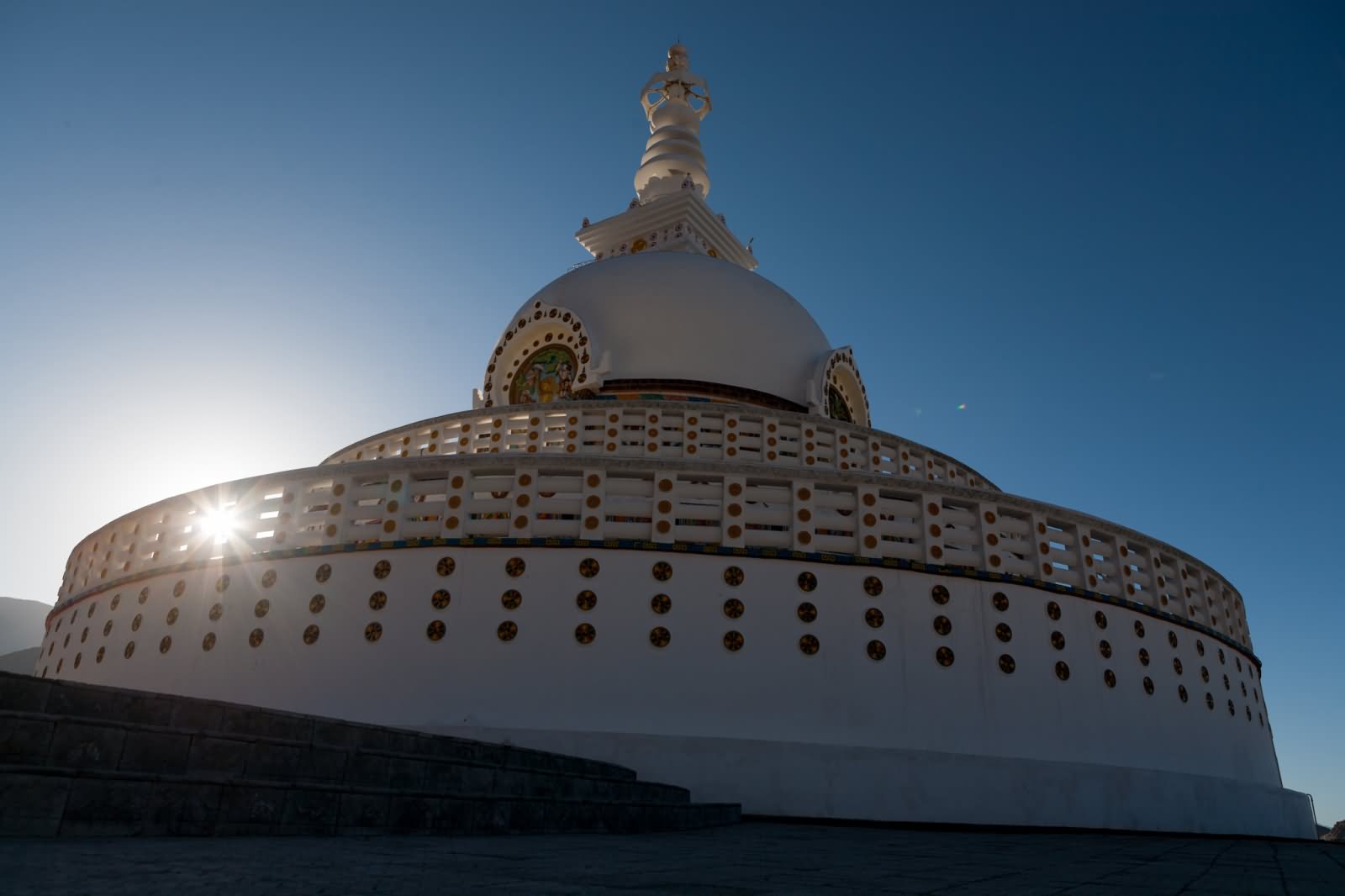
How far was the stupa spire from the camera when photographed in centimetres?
2747

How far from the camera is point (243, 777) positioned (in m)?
5.23

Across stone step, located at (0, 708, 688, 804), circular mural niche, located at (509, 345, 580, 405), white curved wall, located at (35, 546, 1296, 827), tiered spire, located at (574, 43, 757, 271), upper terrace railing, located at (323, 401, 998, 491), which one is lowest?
stone step, located at (0, 708, 688, 804)

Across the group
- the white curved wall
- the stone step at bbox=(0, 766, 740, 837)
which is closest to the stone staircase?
the stone step at bbox=(0, 766, 740, 837)

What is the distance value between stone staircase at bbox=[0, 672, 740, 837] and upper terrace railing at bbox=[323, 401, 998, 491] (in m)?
8.10

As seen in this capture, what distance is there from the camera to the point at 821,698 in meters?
10.5

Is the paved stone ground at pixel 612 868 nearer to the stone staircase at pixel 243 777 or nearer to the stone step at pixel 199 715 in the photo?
the stone staircase at pixel 243 777

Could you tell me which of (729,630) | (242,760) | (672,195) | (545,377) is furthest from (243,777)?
(672,195)

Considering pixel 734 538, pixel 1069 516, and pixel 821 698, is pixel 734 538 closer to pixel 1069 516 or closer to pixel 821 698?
pixel 821 698

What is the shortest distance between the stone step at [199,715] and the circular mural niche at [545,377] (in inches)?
463

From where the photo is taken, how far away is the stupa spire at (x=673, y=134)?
27.5 m

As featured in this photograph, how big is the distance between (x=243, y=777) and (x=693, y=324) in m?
14.3

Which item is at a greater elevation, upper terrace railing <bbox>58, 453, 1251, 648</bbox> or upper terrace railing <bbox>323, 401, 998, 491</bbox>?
upper terrace railing <bbox>323, 401, 998, 491</bbox>

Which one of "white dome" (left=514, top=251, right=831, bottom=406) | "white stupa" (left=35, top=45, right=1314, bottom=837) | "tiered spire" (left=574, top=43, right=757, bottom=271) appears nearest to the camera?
"white stupa" (left=35, top=45, right=1314, bottom=837)

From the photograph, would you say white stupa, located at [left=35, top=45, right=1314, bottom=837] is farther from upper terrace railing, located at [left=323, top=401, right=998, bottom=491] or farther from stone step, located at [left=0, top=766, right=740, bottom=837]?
stone step, located at [left=0, top=766, right=740, bottom=837]
